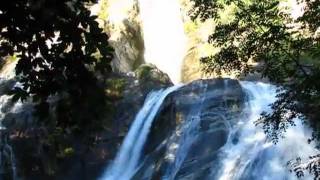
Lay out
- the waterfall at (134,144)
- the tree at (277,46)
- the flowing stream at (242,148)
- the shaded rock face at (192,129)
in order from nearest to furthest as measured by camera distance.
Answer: the tree at (277,46)
the flowing stream at (242,148)
the shaded rock face at (192,129)
the waterfall at (134,144)

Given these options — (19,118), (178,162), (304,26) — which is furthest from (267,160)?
(19,118)

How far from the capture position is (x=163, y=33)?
26.8m

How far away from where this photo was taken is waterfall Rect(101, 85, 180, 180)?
16.9m

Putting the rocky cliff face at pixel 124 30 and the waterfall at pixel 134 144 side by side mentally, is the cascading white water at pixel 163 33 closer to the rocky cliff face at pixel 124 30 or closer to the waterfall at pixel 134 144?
the rocky cliff face at pixel 124 30

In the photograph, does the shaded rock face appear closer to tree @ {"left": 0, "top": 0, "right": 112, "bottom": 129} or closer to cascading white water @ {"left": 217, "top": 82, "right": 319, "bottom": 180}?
cascading white water @ {"left": 217, "top": 82, "right": 319, "bottom": 180}

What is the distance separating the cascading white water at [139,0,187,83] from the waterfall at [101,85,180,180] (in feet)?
23.4

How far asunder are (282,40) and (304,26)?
1.29 feet

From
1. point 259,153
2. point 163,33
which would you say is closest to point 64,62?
point 259,153

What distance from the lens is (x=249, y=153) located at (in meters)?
14.5

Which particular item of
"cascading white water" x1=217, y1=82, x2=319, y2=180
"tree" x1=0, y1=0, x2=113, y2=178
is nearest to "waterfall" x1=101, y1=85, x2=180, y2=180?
"cascading white water" x1=217, y1=82, x2=319, y2=180

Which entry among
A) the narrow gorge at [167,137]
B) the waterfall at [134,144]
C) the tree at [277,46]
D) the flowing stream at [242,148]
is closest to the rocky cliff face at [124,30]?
the narrow gorge at [167,137]

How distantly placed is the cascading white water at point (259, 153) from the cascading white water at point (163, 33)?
1035 centimetres

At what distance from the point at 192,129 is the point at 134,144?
226cm

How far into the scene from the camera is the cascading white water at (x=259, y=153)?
45.4 feet
